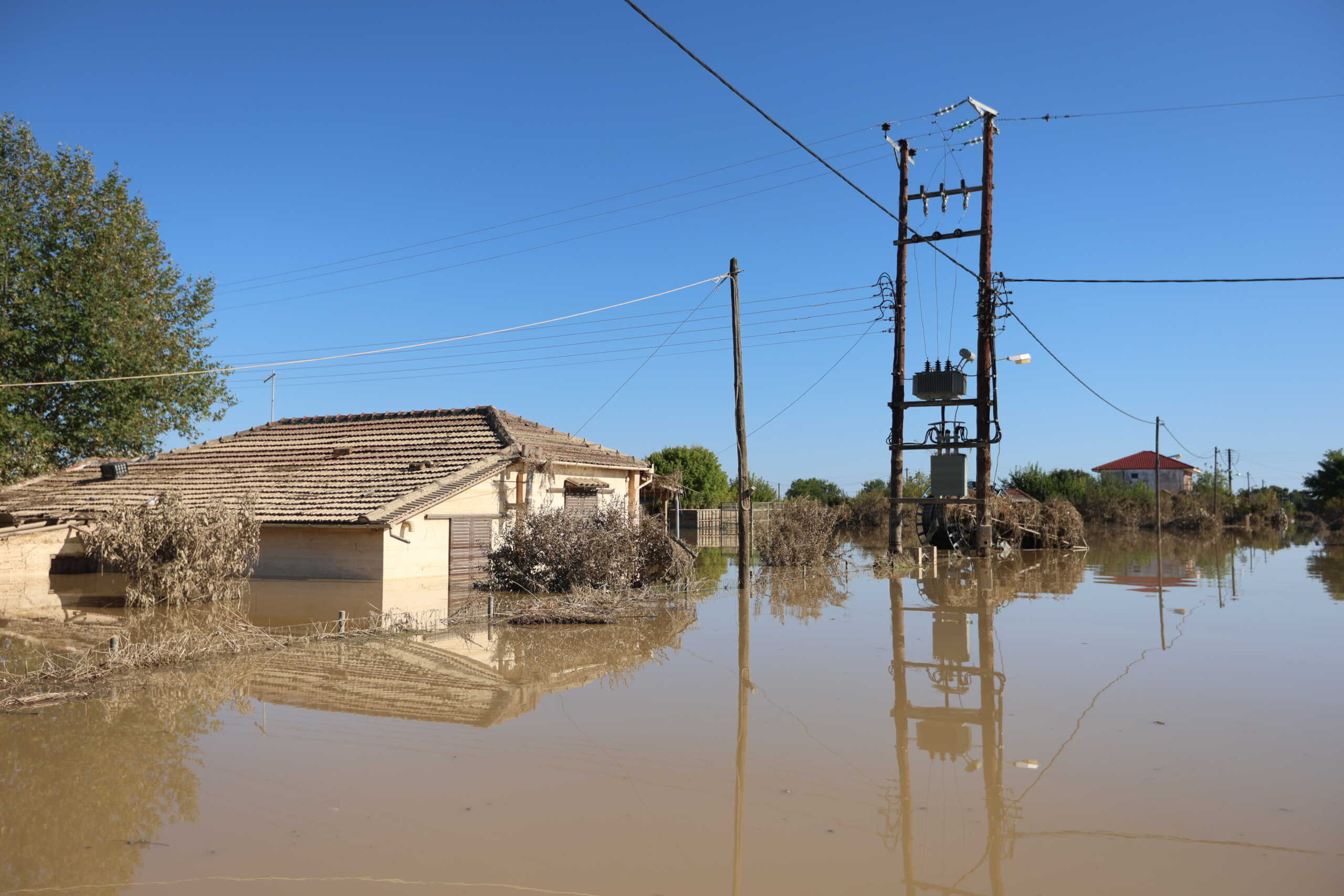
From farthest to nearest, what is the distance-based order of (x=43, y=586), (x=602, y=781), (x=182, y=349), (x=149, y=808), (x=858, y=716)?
(x=182, y=349) < (x=43, y=586) < (x=858, y=716) < (x=602, y=781) < (x=149, y=808)

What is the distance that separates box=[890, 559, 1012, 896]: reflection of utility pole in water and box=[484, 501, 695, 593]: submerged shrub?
5487mm

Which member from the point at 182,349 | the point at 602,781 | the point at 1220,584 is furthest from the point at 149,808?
the point at 182,349

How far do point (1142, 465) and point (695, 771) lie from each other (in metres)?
90.5

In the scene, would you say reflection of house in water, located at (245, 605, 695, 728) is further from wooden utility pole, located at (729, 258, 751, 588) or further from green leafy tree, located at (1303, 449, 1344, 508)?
green leafy tree, located at (1303, 449, 1344, 508)

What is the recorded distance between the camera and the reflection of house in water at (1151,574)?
70.8ft

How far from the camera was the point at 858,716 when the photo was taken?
8.69m

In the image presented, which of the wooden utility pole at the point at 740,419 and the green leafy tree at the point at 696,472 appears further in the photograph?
the green leafy tree at the point at 696,472

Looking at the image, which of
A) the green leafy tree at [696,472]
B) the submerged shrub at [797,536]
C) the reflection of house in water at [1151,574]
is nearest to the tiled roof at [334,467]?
the submerged shrub at [797,536]

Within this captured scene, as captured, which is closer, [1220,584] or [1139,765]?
[1139,765]

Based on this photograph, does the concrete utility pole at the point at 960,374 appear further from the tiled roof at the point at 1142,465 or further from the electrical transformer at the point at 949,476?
the tiled roof at the point at 1142,465

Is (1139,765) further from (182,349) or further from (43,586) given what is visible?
(182,349)

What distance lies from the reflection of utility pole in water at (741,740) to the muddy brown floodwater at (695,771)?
3cm

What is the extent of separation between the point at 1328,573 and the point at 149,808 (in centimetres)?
2921

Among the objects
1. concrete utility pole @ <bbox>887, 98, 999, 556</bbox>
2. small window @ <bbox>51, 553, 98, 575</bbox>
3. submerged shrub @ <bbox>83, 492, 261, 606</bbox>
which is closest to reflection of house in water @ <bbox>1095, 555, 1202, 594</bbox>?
concrete utility pole @ <bbox>887, 98, 999, 556</bbox>
